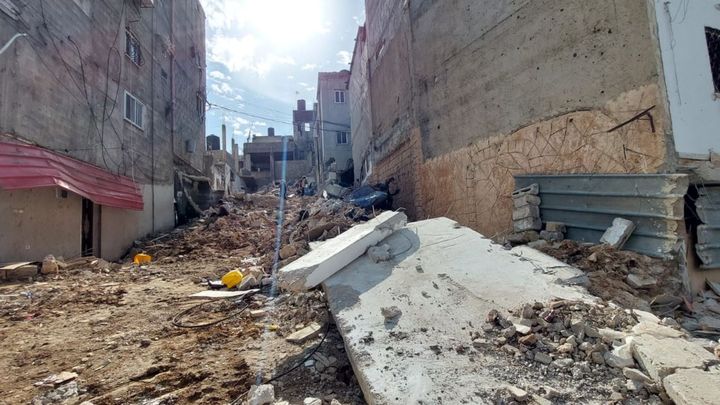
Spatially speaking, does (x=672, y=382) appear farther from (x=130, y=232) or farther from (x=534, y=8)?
(x=130, y=232)

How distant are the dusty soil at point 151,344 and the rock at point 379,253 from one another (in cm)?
69

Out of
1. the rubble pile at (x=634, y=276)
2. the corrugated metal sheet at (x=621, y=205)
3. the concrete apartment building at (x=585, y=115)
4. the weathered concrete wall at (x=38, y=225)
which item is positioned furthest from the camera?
the weathered concrete wall at (x=38, y=225)

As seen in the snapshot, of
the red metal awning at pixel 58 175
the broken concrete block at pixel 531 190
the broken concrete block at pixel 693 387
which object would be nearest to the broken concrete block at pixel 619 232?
the broken concrete block at pixel 531 190

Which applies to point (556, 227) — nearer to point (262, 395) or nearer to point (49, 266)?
point (262, 395)

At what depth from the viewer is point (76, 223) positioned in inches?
284

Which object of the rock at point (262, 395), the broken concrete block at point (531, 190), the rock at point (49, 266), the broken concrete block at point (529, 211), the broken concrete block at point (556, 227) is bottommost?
the rock at point (262, 395)

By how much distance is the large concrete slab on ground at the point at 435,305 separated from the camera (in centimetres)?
205

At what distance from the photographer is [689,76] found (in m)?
4.30

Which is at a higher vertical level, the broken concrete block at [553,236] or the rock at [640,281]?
the broken concrete block at [553,236]

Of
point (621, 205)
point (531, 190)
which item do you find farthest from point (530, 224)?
point (621, 205)

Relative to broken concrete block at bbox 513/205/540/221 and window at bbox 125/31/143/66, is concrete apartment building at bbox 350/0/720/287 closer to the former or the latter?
broken concrete block at bbox 513/205/540/221

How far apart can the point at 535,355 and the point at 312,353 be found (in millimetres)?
1606

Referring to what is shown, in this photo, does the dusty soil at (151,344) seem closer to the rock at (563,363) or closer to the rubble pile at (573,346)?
the rubble pile at (573,346)

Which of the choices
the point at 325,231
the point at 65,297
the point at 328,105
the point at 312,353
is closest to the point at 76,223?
the point at 65,297
